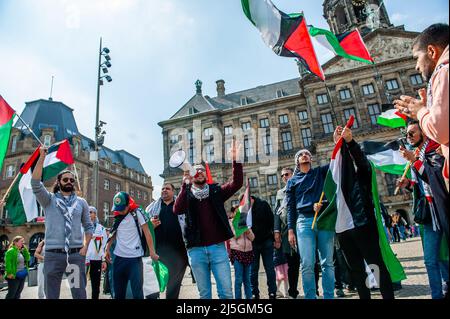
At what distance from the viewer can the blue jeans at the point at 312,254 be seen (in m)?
3.91

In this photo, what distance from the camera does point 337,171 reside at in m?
3.82

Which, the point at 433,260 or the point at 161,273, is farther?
the point at 161,273

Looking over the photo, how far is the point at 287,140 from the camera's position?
42.5 meters

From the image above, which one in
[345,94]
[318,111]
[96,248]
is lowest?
[96,248]

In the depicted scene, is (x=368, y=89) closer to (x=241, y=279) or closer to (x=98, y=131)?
(x=98, y=131)

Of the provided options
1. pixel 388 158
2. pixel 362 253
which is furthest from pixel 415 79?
pixel 362 253

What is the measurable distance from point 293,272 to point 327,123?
115ft

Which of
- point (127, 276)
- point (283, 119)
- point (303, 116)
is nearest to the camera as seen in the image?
point (127, 276)

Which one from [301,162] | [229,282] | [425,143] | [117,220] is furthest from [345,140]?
[117,220]

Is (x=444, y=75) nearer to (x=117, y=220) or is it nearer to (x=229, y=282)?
(x=229, y=282)

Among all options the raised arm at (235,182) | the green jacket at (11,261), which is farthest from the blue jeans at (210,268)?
the green jacket at (11,261)

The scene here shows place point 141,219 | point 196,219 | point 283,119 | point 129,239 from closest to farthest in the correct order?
1. point 196,219
2. point 129,239
3. point 141,219
4. point 283,119

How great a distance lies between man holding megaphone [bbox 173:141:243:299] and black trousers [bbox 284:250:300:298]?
2.33m

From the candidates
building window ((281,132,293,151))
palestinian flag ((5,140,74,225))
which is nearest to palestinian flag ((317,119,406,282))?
palestinian flag ((5,140,74,225))
